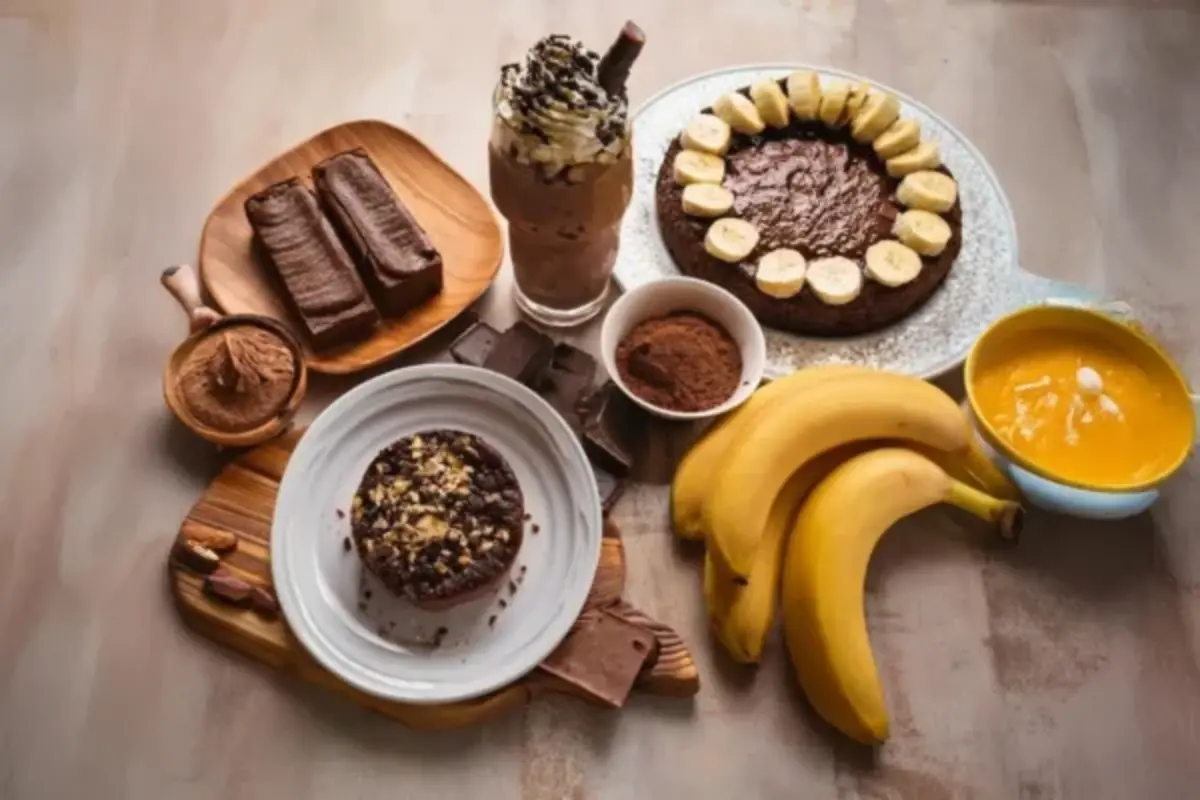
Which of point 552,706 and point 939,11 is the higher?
point 939,11

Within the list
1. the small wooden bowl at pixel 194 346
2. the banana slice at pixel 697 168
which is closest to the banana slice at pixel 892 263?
the banana slice at pixel 697 168

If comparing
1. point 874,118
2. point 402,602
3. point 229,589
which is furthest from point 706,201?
point 229,589

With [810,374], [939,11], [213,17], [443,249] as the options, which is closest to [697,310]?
[810,374]

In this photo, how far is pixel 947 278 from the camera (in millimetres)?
1521

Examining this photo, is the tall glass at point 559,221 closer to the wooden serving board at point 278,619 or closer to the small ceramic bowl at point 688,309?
the small ceramic bowl at point 688,309

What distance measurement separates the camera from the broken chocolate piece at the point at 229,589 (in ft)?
4.07

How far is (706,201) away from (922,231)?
286 millimetres

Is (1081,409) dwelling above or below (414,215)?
below

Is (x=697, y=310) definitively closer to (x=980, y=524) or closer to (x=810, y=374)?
(x=810, y=374)

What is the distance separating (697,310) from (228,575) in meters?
0.65

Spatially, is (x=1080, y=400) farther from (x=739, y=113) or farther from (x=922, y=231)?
(x=739, y=113)

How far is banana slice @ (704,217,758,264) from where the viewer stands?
1.45m

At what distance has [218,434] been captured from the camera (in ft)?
4.32

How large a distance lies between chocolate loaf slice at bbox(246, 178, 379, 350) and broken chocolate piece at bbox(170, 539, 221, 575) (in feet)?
0.96
